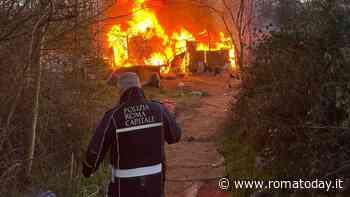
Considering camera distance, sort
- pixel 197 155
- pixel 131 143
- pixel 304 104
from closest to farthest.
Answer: pixel 131 143
pixel 304 104
pixel 197 155

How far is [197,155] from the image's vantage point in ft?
30.0

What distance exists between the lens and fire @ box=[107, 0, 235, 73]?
20.5m

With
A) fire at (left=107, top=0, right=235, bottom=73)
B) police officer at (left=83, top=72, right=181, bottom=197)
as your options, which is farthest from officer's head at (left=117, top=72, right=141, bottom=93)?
fire at (left=107, top=0, right=235, bottom=73)

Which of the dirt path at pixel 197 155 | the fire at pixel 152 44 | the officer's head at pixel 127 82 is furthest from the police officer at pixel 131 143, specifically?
the fire at pixel 152 44

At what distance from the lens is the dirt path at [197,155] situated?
7160 millimetres

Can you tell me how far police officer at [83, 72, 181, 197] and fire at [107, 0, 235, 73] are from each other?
15548 mm

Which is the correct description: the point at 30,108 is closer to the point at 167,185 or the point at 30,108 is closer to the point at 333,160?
the point at 167,185

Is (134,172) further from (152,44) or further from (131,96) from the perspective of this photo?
(152,44)

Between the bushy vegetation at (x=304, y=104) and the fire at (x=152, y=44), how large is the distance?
13286mm

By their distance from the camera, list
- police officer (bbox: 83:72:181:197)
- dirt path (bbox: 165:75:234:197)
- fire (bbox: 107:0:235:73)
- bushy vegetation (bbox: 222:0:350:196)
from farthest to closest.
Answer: fire (bbox: 107:0:235:73) < dirt path (bbox: 165:75:234:197) < bushy vegetation (bbox: 222:0:350:196) < police officer (bbox: 83:72:181:197)

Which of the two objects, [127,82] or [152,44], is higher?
[152,44]

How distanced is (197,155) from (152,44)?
13188 mm

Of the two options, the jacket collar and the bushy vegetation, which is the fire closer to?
the bushy vegetation

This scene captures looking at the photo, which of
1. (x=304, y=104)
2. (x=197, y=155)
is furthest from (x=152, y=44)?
(x=304, y=104)
